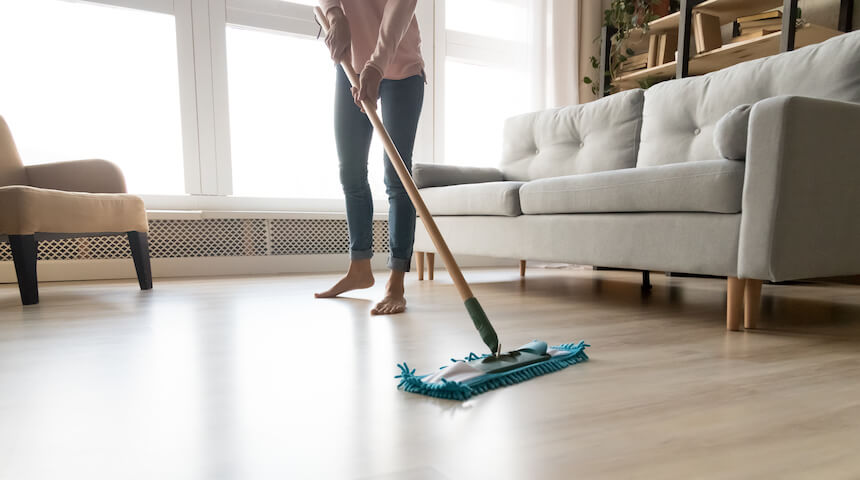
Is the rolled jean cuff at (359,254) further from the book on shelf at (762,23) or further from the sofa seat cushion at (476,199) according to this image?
the book on shelf at (762,23)

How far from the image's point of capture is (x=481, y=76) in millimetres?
3648

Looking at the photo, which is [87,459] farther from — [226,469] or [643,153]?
[643,153]

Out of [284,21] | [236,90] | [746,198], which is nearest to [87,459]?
[746,198]

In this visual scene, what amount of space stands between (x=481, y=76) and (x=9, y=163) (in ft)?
8.90

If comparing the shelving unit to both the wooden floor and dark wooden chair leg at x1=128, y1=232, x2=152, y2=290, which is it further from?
dark wooden chair leg at x1=128, y1=232, x2=152, y2=290

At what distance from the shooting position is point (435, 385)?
2.52ft

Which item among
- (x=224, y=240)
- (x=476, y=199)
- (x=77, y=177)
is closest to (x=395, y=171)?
(x=476, y=199)

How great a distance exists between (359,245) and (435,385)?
104cm

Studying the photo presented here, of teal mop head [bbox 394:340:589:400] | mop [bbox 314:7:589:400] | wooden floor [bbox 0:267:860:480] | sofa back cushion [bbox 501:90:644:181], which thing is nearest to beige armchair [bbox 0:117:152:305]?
wooden floor [bbox 0:267:860:480]

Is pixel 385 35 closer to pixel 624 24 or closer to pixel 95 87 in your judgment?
pixel 95 87

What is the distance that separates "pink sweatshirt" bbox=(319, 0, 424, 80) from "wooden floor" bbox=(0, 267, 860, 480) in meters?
0.72

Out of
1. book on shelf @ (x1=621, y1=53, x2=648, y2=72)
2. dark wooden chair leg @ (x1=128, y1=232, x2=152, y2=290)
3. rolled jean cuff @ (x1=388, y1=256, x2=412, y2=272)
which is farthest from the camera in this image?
book on shelf @ (x1=621, y1=53, x2=648, y2=72)

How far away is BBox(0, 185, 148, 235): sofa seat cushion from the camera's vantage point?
67.0 inches

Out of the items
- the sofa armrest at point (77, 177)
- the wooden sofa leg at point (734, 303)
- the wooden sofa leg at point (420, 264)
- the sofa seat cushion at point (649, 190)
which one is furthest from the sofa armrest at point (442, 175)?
the wooden sofa leg at point (734, 303)
